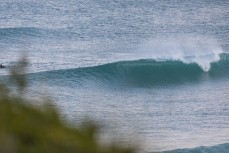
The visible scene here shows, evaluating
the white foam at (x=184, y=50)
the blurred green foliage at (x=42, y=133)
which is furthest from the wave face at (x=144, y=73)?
the blurred green foliage at (x=42, y=133)

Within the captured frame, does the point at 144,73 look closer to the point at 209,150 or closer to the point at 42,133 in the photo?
the point at 209,150

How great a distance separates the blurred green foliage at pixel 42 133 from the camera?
7.64 feet

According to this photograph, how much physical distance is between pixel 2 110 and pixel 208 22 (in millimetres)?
36281

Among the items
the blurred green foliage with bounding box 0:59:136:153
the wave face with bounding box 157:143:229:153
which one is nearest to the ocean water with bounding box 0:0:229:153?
the wave face with bounding box 157:143:229:153

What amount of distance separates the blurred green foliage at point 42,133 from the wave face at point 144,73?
21.2 metres

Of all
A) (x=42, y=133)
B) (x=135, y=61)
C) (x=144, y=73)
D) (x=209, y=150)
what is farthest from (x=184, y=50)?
(x=42, y=133)

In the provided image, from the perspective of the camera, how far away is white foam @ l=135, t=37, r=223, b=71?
29391mm

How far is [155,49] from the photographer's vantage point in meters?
31.3

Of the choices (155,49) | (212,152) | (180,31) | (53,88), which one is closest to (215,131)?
(212,152)

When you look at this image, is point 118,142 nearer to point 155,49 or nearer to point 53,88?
point 53,88

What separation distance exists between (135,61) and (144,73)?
28.6 inches

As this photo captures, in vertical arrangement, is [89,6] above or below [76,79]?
above

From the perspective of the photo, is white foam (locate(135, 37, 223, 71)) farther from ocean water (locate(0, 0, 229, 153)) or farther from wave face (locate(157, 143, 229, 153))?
wave face (locate(157, 143, 229, 153))

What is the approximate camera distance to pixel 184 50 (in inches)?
1244
